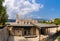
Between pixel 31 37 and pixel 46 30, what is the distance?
4238 millimetres

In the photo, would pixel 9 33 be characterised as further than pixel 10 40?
Yes

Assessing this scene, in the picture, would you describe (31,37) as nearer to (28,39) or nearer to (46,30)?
(28,39)

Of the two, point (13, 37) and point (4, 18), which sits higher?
point (4, 18)

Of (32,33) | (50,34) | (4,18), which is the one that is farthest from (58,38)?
(4,18)

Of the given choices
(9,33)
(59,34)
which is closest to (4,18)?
(9,33)

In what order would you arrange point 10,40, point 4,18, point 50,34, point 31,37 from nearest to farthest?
point 10,40, point 31,37, point 50,34, point 4,18

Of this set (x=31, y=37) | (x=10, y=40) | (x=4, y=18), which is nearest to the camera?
(x=10, y=40)

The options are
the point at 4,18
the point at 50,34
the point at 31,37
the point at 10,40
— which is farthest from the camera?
the point at 4,18

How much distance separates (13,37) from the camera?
27734 mm

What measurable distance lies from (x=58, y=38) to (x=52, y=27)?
256 centimetres

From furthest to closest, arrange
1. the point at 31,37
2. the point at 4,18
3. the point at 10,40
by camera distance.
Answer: the point at 4,18, the point at 31,37, the point at 10,40

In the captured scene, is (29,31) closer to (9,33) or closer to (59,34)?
(9,33)

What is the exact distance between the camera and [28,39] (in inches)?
1098

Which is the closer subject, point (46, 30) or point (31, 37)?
point (31, 37)
